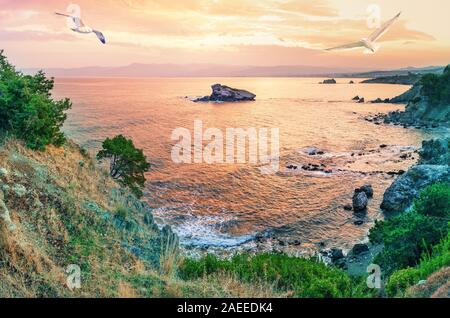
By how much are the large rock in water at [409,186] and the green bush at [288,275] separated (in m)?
26.5

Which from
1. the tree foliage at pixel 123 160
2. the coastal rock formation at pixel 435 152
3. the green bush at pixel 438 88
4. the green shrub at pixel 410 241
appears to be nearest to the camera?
the green shrub at pixel 410 241

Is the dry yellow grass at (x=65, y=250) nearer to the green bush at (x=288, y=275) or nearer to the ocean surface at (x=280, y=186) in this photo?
the green bush at (x=288, y=275)

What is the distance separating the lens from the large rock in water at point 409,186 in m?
34.6

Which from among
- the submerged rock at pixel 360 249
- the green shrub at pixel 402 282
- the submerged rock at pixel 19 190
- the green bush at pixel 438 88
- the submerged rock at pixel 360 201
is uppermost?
the green bush at pixel 438 88

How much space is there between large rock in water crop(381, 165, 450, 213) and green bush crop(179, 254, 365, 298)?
26455 millimetres

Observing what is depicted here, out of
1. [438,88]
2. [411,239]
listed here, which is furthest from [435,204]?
[438,88]

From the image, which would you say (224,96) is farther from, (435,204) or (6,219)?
(6,219)

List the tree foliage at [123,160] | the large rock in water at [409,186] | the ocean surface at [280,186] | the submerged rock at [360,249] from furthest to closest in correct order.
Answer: the large rock in water at [409,186], the ocean surface at [280,186], the tree foliage at [123,160], the submerged rock at [360,249]

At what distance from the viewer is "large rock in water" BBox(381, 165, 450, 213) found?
1364 inches

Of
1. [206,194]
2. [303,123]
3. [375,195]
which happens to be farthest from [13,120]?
[303,123]

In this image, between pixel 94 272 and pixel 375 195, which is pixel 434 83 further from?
pixel 94 272

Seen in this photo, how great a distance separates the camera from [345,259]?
26.6 m

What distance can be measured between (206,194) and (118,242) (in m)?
27.8

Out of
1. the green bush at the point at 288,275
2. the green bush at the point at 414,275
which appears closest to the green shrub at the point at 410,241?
the green bush at the point at 414,275
